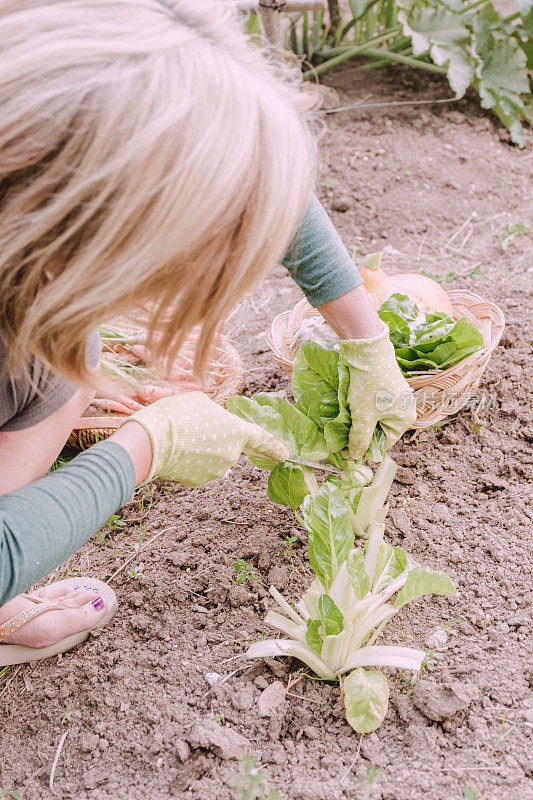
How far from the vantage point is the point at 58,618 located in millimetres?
1709

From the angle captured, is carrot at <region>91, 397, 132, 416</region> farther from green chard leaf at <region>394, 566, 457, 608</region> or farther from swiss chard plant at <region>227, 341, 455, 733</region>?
green chard leaf at <region>394, 566, 457, 608</region>

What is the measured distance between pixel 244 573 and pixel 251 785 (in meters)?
0.55

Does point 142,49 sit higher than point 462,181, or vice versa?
point 142,49

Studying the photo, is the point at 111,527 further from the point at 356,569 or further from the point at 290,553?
the point at 356,569

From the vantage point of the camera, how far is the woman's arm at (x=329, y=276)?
1.63 m

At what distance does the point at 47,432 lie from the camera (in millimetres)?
1542

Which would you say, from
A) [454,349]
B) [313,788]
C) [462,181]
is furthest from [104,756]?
[462,181]

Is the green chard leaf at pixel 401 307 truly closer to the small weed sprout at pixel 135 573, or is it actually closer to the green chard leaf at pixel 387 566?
the green chard leaf at pixel 387 566

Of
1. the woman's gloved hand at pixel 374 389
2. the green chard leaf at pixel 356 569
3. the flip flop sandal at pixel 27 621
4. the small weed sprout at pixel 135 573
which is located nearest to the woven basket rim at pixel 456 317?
the woman's gloved hand at pixel 374 389

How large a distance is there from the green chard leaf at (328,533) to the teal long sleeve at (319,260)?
19.2 inches

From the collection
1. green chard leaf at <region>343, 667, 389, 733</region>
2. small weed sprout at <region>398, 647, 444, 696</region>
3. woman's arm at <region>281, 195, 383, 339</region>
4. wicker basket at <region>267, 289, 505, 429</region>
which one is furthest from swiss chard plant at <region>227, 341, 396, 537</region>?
green chard leaf at <region>343, 667, 389, 733</region>

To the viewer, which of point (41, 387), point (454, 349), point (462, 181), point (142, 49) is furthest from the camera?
point (462, 181)

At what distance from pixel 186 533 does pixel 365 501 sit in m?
0.54

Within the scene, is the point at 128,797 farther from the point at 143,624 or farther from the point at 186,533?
the point at 186,533
